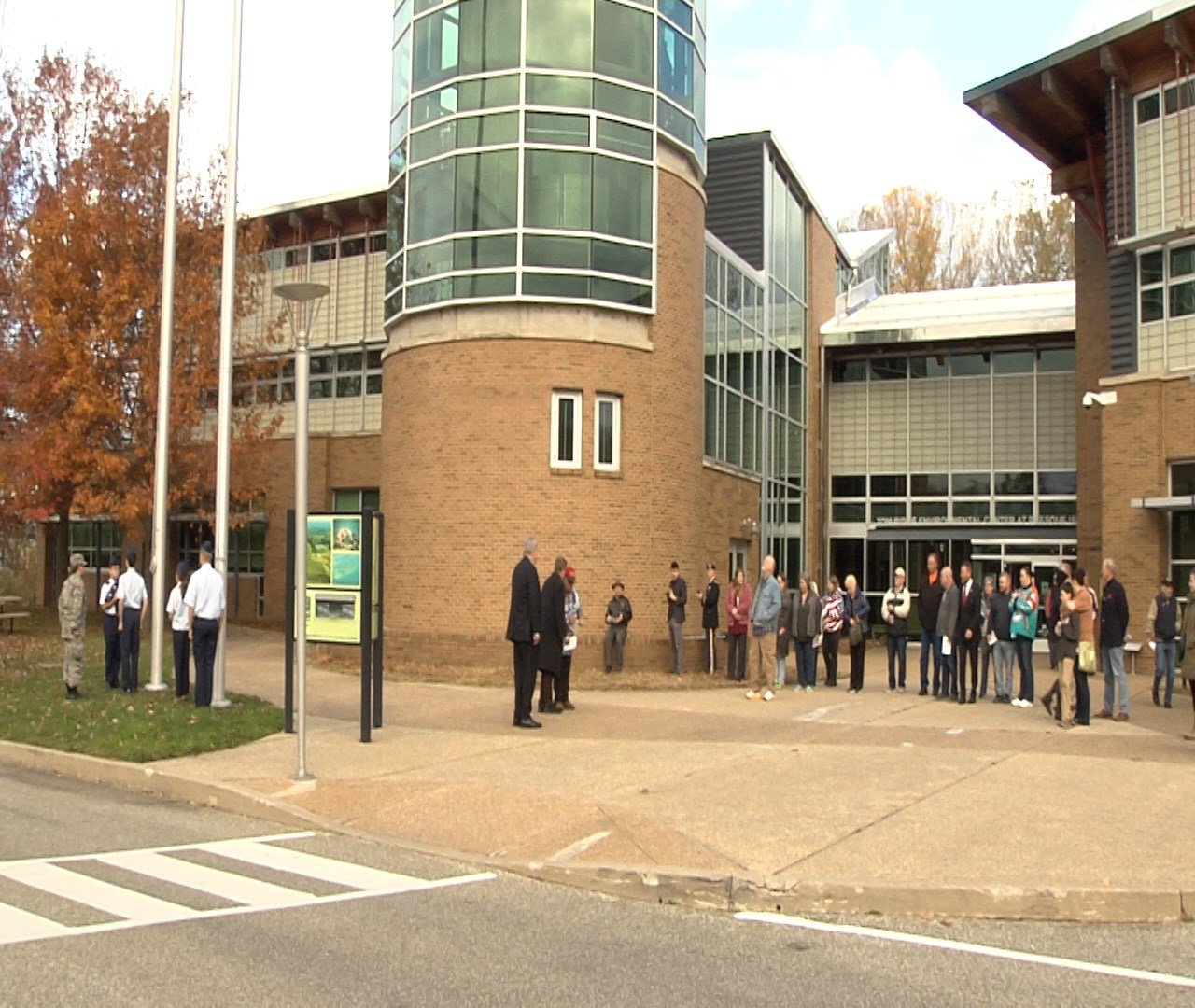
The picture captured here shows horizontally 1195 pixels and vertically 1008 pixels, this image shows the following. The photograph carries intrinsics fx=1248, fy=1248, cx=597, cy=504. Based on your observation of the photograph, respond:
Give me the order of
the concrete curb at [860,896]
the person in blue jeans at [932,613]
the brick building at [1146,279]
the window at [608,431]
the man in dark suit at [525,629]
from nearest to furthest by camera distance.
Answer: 1. the concrete curb at [860,896]
2. the man in dark suit at [525,629]
3. the person in blue jeans at [932,613]
4. the window at [608,431]
5. the brick building at [1146,279]

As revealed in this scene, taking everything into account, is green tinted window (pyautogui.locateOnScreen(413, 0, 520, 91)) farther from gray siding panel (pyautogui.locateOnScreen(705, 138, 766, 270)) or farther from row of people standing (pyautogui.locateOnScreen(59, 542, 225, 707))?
gray siding panel (pyautogui.locateOnScreen(705, 138, 766, 270))

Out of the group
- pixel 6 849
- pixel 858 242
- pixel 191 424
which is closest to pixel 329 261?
pixel 191 424

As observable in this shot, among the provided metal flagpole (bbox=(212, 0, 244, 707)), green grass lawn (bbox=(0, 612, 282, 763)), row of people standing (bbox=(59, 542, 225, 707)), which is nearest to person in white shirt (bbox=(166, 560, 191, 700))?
row of people standing (bbox=(59, 542, 225, 707))

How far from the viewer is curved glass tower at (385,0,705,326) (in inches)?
806

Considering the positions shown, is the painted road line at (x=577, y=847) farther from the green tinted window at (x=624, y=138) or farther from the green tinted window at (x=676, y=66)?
the green tinted window at (x=676, y=66)

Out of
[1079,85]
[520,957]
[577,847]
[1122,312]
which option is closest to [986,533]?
[1122,312]

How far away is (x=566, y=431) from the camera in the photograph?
2058 centimetres

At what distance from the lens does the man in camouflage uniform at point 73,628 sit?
1489 centimetres

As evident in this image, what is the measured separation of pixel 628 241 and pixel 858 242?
25.6 meters

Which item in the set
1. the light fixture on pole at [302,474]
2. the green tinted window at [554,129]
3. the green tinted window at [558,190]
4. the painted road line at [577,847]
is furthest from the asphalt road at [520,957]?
the green tinted window at [554,129]

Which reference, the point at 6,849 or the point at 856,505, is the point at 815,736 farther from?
the point at 856,505

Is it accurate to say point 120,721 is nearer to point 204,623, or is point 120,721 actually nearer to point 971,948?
point 204,623

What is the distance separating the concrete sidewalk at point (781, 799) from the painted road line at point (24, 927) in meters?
2.63

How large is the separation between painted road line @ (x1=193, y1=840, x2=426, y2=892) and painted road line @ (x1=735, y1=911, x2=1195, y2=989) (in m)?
2.08
